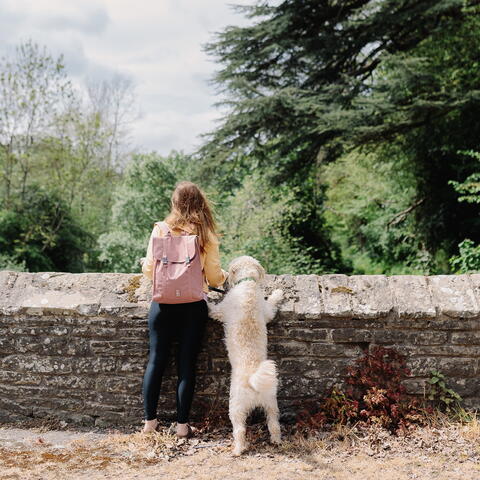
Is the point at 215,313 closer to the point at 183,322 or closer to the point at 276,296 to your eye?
the point at 183,322

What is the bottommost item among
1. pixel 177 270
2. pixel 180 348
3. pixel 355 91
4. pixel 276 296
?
pixel 180 348

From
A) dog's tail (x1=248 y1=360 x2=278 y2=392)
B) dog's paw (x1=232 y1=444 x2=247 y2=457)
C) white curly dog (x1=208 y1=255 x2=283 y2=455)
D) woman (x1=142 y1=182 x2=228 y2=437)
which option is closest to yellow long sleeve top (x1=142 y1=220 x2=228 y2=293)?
woman (x1=142 y1=182 x2=228 y2=437)

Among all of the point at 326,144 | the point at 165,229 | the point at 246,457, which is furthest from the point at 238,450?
the point at 326,144

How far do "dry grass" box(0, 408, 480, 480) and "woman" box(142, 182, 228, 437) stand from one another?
0.26m

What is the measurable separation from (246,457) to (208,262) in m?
1.38

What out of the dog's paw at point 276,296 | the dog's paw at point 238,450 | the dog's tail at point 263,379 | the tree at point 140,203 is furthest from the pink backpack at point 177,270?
the tree at point 140,203

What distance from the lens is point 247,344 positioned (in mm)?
3439

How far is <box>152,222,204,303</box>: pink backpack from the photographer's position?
3453 millimetres

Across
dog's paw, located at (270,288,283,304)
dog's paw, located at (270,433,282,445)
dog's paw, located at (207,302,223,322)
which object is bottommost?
dog's paw, located at (270,433,282,445)

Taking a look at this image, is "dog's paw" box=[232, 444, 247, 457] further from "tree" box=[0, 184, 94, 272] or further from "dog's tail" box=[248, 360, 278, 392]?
"tree" box=[0, 184, 94, 272]

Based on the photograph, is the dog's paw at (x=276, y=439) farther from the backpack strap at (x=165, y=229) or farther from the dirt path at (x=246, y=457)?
the backpack strap at (x=165, y=229)

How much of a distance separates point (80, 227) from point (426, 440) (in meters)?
14.9

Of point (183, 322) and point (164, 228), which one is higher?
point (164, 228)

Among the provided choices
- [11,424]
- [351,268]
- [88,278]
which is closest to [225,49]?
[351,268]
